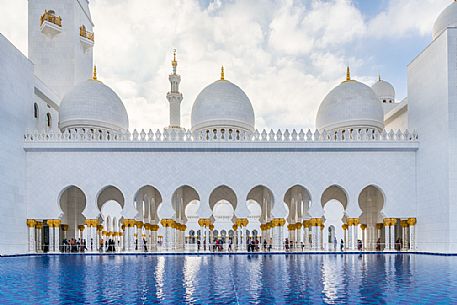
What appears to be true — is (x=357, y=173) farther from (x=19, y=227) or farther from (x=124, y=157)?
(x=19, y=227)

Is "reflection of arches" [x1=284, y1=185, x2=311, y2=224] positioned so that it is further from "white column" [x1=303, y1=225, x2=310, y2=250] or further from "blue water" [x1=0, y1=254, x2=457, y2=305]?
"blue water" [x1=0, y1=254, x2=457, y2=305]

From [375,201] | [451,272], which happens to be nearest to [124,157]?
[375,201]

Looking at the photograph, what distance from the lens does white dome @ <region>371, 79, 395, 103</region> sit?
24.9m

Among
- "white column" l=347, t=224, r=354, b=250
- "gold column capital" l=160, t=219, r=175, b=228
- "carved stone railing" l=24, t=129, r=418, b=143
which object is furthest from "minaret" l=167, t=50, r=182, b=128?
"white column" l=347, t=224, r=354, b=250

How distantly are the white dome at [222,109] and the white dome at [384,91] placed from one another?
9505 millimetres

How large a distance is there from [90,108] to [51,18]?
475cm

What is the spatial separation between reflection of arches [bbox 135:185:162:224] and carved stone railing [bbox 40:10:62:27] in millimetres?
7744

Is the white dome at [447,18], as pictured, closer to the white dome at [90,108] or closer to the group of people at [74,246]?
the white dome at [90,108]

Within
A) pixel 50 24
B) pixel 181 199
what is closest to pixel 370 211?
pixel 181 199

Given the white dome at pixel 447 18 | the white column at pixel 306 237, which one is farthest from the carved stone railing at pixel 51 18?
the white dome at pixel 447 18

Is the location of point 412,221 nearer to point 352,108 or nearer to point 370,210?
point 370,210

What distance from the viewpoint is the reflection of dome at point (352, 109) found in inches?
684

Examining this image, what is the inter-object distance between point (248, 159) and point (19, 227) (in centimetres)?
747

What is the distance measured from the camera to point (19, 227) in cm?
1506
